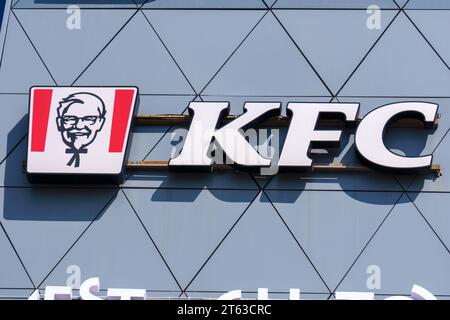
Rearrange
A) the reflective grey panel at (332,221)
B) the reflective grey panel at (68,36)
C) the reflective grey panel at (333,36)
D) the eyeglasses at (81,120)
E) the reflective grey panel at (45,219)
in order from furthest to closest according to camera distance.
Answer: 1. the reflective grey panel at (68,36)
2. the reflective grey panel at (333,36)
3. the eyeglasses at (81,120)
4. the reflective grey panel at (45,219)
5. the reflective grey panel at (332,221)

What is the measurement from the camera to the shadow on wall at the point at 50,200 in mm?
15000

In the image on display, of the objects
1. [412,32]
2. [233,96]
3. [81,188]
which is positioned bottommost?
[81,188]

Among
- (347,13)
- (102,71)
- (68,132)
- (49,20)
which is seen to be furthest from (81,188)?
(347,13)

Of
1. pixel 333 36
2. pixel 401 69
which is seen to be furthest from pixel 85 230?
pixel 401 69

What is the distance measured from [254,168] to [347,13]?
315cm

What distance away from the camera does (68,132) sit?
15.2 metres

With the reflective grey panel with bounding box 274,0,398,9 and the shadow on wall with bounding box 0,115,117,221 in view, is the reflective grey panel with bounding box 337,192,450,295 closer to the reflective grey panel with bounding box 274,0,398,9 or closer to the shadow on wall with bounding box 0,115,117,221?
the reflective grey panel with bounding box 274,0,398,9

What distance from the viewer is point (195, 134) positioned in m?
15.1

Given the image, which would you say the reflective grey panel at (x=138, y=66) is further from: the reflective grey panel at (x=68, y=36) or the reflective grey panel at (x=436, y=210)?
the reflective grey panel at (x=436, y=210)

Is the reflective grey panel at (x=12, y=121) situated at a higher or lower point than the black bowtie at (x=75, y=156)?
higher

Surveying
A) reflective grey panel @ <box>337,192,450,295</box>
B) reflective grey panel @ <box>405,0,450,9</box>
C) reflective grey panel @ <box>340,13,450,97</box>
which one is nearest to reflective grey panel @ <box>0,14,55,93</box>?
reflective grey panel @ <box>340,13,450,97</box>

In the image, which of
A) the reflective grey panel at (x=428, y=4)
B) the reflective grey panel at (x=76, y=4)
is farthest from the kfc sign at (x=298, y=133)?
the reflective grey panel at (x=76, y=4)

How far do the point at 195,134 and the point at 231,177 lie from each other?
871mm

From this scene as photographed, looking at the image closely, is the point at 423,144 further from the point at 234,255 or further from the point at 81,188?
the point at 81,188
